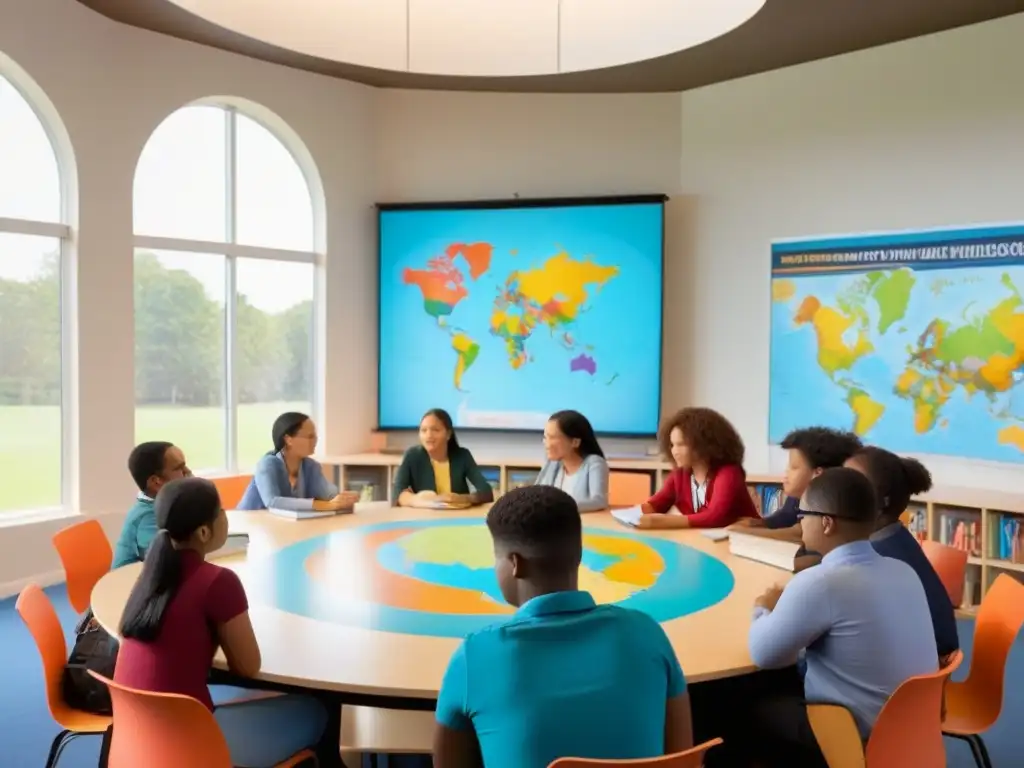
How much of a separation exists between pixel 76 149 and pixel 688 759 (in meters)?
5.55

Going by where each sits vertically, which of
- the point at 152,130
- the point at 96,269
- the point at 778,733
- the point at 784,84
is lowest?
the point at 778,733

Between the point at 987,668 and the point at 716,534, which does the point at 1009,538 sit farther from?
the point at 987,668

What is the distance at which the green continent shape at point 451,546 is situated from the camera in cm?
319

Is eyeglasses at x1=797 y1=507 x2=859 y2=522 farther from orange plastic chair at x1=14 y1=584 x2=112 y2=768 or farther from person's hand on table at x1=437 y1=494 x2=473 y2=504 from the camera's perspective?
person's hand on table at x1=437 y1=494 x2=473 y2=504

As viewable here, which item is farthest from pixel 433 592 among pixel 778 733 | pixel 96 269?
pixel 96 269

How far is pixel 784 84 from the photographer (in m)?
6.35

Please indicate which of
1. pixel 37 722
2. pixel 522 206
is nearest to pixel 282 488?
pixel 37 722

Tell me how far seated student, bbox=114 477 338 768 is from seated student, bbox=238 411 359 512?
195 centimetres

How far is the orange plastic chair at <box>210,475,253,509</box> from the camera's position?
4652 mm

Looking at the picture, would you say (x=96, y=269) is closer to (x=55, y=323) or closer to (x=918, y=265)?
(x=55, y=323)

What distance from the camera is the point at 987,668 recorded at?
2.65 meters

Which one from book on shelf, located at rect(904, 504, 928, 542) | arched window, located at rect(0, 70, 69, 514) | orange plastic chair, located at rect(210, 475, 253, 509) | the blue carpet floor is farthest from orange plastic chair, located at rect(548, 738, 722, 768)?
arched window, located at rect(0, 70, 69, 514)

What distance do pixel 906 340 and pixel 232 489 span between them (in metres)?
4.30

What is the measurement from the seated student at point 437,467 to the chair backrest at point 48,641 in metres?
2.14
